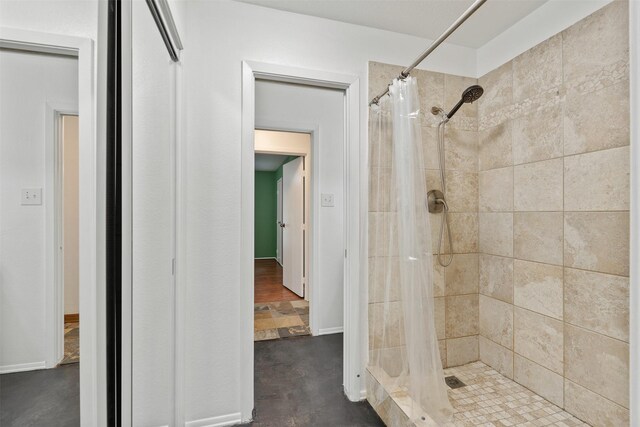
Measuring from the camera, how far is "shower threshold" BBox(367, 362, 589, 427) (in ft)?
5.22

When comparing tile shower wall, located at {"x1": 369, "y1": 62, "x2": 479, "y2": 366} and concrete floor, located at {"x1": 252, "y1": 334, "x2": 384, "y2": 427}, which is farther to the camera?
tile shower wall, located at {"x1": 369, "y1": 62, "x2": 479, "y2": 366}

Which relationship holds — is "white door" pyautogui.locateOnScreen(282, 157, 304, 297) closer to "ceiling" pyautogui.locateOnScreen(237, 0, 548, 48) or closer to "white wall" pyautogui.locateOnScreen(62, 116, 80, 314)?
"ceiling" pyautogui.locateOnScreen(237, 0, 548, 48)

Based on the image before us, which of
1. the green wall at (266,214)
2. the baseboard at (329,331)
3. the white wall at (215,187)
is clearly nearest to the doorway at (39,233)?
the white wall at (215,187)

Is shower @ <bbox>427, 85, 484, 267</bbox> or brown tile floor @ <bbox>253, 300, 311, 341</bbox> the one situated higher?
shower @ <bbox>427, 85, 484, 267</bbox>

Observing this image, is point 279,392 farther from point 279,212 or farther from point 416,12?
point 279,212

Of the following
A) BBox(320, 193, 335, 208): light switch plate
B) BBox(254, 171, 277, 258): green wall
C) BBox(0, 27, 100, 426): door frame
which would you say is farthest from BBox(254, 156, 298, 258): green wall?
BBox(0, 27, 100, 426): door frame

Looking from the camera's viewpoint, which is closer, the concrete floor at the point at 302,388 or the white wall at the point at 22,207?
the white wall at the point at 22,207

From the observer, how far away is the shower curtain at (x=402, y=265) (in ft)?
5.15

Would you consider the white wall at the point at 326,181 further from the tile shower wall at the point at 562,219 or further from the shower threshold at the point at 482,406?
the tile shower wall at the point at 562,219

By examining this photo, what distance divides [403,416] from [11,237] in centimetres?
171

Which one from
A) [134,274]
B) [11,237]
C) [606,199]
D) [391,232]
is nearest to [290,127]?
[391,232]

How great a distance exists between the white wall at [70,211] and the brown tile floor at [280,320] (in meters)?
2.52

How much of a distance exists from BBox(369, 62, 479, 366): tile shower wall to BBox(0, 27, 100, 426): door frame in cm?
184

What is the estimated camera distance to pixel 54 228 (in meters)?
0.53
